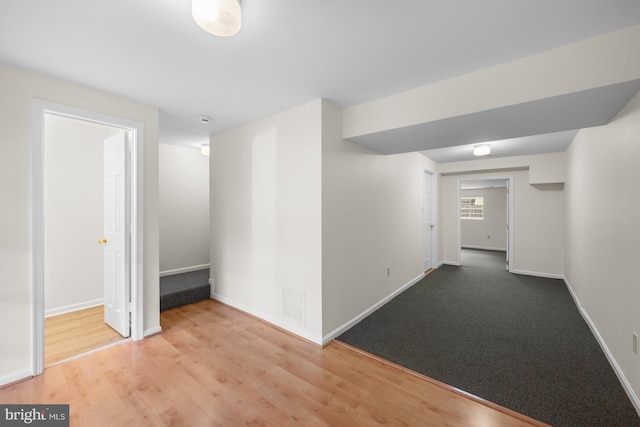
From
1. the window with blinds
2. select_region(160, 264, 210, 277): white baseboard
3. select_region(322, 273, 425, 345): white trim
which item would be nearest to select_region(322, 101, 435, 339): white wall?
select_region(322, 273, 425, 345): white trim

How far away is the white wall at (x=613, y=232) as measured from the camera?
182 cm

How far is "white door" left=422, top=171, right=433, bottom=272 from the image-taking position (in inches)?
208

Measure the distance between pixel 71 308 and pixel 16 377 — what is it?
1.57 m

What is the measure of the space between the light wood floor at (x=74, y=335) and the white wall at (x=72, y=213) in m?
0.27

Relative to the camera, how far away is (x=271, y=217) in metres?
3.00

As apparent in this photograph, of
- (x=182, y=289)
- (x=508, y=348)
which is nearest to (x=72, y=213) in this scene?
(x=182, y=289)

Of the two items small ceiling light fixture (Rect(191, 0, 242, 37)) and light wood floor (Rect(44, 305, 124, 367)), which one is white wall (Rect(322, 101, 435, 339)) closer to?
small ceiling light fixture (Rect(191, 0, 242, 37))

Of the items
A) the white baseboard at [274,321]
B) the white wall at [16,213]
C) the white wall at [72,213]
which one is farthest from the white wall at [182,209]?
the white wall at [16,213]

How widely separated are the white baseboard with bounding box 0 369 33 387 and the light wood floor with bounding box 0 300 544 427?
0.08 metres

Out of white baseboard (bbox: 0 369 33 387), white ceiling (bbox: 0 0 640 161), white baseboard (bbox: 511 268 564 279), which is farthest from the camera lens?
white baseboard (bbox: 511 268 564 279)

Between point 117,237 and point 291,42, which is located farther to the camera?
point 117,237

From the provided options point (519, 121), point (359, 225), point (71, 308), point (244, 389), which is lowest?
point (244, 389)

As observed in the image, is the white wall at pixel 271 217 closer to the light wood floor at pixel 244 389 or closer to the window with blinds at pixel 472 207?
the light wood floor at pixel 244 389

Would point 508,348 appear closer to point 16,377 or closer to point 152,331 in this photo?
point 152,331
